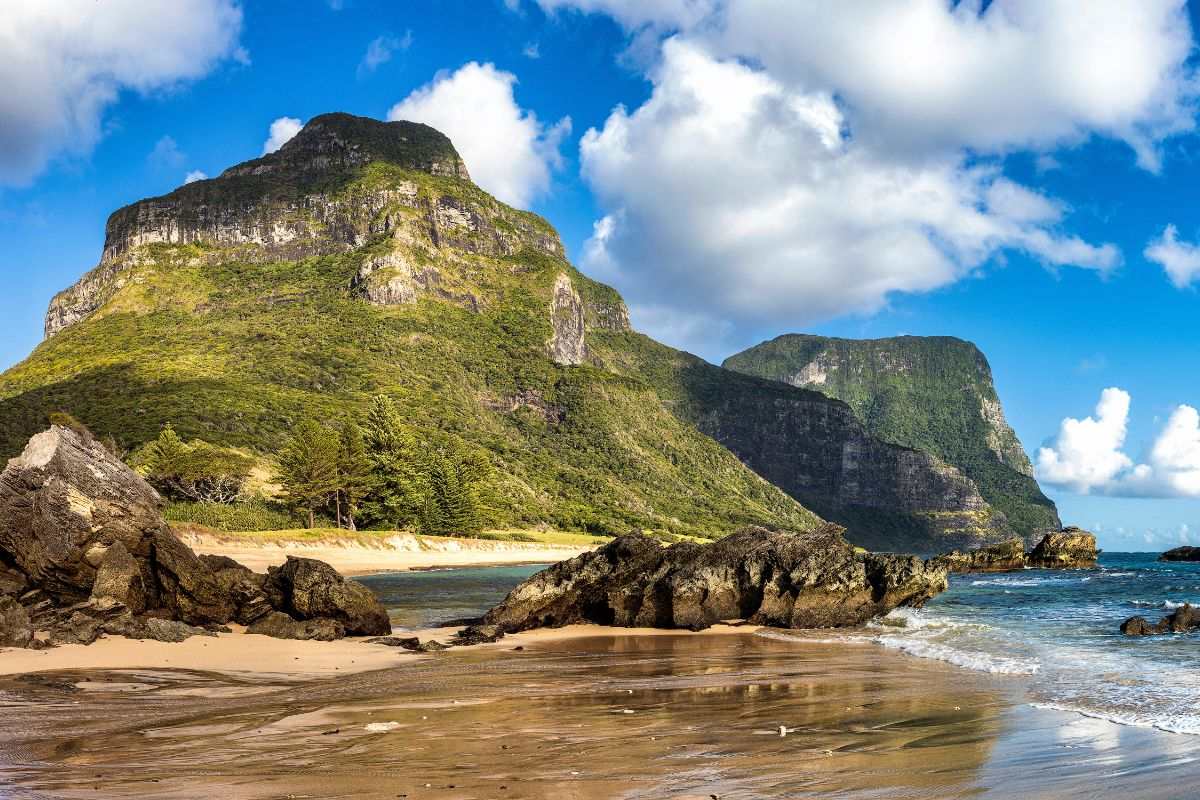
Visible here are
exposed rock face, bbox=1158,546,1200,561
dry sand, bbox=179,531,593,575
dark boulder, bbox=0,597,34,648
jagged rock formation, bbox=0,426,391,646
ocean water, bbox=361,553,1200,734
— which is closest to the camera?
ocean water, bbox=361,553,1200,734

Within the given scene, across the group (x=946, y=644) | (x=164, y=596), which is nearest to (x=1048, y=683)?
(x=946, y=644)

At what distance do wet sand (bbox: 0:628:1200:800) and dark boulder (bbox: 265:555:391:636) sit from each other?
6715mm

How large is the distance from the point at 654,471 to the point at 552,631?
16695 centimetres

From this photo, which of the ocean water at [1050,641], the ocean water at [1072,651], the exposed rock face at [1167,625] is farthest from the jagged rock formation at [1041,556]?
the exposed rock face at [1167,625]

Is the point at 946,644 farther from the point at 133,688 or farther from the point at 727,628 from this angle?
the point at 133,688

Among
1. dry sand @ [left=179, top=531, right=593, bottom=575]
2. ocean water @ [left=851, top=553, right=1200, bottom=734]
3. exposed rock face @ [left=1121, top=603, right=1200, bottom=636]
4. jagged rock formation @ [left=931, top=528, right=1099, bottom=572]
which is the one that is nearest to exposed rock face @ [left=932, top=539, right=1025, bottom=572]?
jagged rock formation @ [left=931, top=528, right=1099, bottom=572]

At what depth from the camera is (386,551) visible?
3081 inches

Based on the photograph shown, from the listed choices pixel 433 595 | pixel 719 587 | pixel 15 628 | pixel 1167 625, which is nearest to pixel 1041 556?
pixel 1167 625

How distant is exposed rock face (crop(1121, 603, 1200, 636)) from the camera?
26.1m

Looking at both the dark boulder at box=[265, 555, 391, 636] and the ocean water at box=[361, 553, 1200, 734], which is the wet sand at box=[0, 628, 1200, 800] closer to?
the ocean water at box=[361, 553, 1200, 734]

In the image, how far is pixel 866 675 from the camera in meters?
17.3

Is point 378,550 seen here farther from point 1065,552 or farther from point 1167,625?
point 1065,552

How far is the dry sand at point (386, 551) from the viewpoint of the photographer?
57.4m

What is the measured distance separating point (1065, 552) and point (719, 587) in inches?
3719
